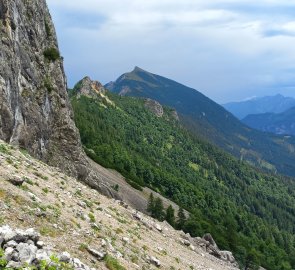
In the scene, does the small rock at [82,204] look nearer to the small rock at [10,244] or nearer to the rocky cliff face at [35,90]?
the small rock at [10,244]

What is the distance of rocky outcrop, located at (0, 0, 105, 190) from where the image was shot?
5238cm

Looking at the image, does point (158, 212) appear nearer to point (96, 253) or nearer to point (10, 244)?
point (96, 253)

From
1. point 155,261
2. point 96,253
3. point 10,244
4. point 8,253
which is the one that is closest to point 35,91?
point 155,261

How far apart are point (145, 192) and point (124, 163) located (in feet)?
140

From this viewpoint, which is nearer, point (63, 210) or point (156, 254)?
point (63, 210)

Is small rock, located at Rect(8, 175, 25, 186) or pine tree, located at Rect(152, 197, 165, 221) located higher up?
small rock, located at Rect(8, 175, 25, 186)

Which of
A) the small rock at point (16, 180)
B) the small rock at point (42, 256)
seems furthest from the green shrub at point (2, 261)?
the small rock at point (16, 180)

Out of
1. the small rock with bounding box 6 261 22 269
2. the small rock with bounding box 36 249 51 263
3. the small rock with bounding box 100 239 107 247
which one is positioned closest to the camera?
the small rock with bounding box 6 261 22 269

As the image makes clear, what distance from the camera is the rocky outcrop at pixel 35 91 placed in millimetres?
52375

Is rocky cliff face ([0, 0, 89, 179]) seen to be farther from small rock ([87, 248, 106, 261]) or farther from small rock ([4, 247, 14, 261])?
small rock ([4, 247, 14, 261])

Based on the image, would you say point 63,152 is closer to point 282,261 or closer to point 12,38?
point 12,38

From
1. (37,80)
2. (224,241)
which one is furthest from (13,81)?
(224,241)

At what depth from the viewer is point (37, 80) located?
65188 mm

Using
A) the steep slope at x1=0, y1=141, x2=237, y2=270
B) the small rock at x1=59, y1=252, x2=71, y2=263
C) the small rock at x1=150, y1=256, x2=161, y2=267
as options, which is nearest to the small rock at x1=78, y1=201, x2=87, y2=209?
the steep slope at x1=0, y1=141, x2=237, y2=270
